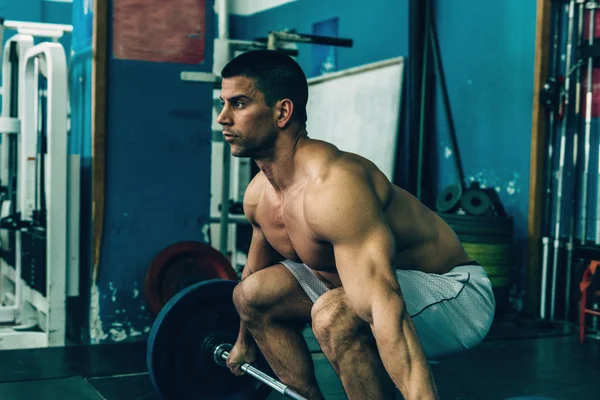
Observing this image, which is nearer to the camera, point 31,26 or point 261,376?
point 261,376

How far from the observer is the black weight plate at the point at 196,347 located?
7.45 feet

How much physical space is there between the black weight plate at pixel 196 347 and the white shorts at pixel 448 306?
2.05ft

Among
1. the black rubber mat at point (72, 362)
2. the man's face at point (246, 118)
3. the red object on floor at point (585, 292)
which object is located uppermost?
the man's face at point (246, 118)

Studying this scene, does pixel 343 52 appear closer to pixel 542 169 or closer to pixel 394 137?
pixel 394 137

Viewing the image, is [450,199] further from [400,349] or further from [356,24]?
[400,349]

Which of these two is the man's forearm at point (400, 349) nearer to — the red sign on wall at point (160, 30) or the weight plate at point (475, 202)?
the red sign on wall at point (160, 30)

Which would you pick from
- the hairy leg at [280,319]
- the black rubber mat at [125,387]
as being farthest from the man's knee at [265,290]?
the black rubber mat at [125,387]

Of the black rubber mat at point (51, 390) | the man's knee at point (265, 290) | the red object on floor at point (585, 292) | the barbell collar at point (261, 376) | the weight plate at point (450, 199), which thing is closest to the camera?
the barbell collar at point (261, 376)

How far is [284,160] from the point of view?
1857mm

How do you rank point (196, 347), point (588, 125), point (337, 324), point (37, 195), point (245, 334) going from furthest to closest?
point (588, 125) < point (37, 195) < point (196, 347) < point (245, 334) < point (337, 324)

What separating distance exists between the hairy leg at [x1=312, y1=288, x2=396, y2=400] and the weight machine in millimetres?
1771

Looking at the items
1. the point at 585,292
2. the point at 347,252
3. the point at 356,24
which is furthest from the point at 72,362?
the point at 356,24

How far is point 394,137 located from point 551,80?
1.29 metres

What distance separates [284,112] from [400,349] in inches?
23.7
